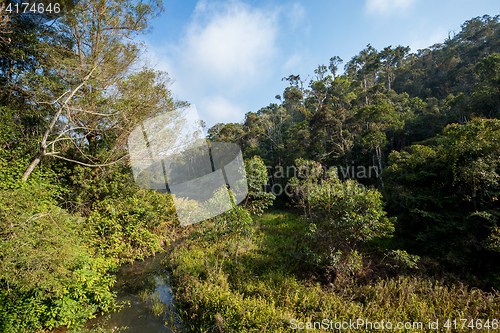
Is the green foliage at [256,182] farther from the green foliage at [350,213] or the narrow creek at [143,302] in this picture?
the narrow creek at [143,302]

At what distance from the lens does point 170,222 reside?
10539 mm

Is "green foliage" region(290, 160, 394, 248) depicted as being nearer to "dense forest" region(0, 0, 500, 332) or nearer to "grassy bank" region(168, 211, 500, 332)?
"dense forest" region(0, 0, 500, 332)

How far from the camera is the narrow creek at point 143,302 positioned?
4.89 m

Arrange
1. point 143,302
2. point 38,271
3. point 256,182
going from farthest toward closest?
point 256,182 → point 143,302 → point 38,271

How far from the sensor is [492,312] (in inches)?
171

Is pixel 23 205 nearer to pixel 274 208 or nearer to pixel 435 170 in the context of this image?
pixel 435 170

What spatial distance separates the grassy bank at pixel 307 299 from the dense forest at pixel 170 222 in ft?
0.13

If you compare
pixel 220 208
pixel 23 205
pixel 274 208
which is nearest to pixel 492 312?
pixel 220 208

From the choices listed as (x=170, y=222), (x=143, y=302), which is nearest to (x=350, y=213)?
(x=143, y=302)

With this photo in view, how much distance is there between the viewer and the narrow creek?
4.89 metres

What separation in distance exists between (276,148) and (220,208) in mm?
20387

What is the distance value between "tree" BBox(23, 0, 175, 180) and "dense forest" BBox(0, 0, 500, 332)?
1.7 inches

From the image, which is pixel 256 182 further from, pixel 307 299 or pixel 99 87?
pixel 99 87

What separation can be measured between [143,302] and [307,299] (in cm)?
445
